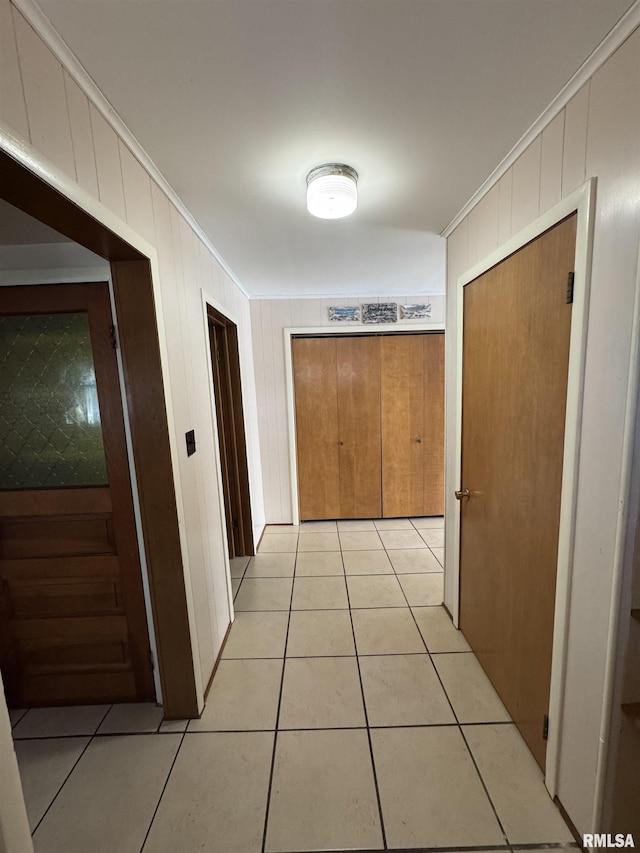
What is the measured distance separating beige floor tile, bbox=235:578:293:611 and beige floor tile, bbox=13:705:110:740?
88cm

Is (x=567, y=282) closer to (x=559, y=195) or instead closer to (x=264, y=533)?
(x=559, y=195)

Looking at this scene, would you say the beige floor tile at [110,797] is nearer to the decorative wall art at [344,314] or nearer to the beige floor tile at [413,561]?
the beige floor tile at [413,561]

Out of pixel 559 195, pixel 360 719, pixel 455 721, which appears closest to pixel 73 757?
pixel 360 719

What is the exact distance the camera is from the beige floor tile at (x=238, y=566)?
271 cm

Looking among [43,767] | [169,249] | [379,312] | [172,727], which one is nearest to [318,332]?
[379,312]

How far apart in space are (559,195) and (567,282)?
28cm

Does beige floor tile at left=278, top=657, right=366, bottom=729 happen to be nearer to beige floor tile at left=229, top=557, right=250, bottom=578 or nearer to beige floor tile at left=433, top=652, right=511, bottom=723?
beige floor tile at left=433, top=652, right=511, bottom=723

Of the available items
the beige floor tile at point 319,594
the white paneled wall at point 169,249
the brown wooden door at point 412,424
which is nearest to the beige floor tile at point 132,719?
the white paneled wall at point 169,249

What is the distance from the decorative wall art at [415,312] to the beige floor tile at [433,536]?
207cm

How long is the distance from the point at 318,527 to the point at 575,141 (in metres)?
3.22

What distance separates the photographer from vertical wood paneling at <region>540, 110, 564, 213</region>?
3.51 feet

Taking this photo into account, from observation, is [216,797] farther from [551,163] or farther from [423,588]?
[551,163]

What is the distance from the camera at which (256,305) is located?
3.29 meters

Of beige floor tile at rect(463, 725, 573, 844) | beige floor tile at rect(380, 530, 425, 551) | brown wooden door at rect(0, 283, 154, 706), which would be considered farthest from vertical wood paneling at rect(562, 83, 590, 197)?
beige floor tile at rect(380, 530, 425, 551)
